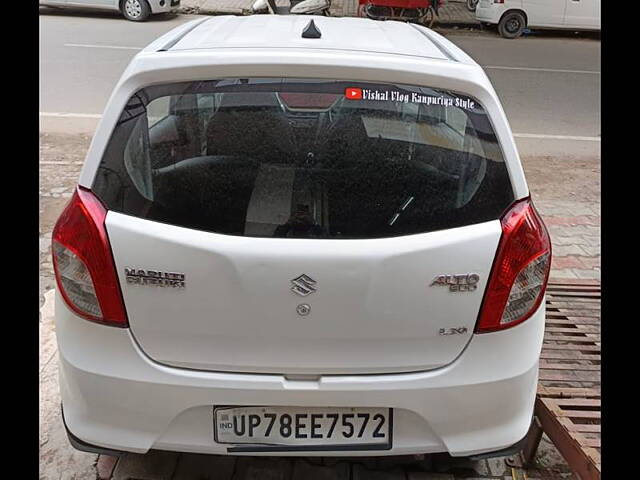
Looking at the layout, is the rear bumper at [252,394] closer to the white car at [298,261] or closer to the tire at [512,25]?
the white car at [298,261]

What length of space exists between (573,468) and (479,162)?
125cm

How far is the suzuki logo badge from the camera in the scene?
1772 millimetres

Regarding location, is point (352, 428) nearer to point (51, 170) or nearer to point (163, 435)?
point (163, 435)

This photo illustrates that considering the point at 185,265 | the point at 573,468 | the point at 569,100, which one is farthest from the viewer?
the point at 569,100

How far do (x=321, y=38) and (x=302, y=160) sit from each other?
1.75 feet

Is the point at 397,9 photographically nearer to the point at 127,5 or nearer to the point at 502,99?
the point at 502,99

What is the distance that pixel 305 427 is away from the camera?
74.7 inches

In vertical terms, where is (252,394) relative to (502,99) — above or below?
above

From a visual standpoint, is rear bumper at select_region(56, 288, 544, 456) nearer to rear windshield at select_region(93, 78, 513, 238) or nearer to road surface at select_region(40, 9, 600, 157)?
rear windshield at select_region(93, 78, 513, 238)

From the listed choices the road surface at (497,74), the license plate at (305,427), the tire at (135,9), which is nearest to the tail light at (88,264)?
the license plate at (305,427)

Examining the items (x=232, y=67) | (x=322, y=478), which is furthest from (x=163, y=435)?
(x=232, y=67)

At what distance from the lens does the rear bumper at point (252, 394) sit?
1.85 m

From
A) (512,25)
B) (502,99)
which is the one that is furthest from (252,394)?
(512,25)
